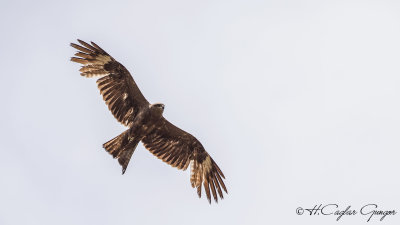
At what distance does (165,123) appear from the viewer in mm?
14945

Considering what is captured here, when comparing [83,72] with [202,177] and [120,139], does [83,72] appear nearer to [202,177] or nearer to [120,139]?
[120,139]

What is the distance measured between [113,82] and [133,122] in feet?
3.51

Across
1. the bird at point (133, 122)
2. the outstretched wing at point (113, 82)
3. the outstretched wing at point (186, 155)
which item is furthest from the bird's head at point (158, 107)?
the outstretched wing at point (186, 155)

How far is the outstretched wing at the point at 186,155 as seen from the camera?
15.3 meters

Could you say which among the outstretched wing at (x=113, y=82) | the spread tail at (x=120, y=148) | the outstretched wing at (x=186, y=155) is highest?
the outstretched wing at (x=113, y=82)

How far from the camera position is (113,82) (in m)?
14.6

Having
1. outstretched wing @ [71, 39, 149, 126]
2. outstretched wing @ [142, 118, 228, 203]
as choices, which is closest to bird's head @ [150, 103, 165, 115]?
outstretched wing @ [71, 39, 149, 126]

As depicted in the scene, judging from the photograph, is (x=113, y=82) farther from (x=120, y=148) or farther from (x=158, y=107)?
(x=120, y=148)

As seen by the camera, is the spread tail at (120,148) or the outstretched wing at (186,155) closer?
the spread tail at (120,148)

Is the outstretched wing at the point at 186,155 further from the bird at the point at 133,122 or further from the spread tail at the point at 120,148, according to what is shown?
the spread tail at the point at 120,148

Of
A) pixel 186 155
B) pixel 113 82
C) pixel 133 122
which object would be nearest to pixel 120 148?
pixel 133 122

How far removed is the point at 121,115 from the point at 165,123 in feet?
3.54

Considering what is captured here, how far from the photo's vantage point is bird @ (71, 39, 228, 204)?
14320 millimetres

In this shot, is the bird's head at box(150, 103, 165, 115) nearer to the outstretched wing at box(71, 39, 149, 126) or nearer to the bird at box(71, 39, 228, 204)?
the bird at box(71, 39, 228, 204)
